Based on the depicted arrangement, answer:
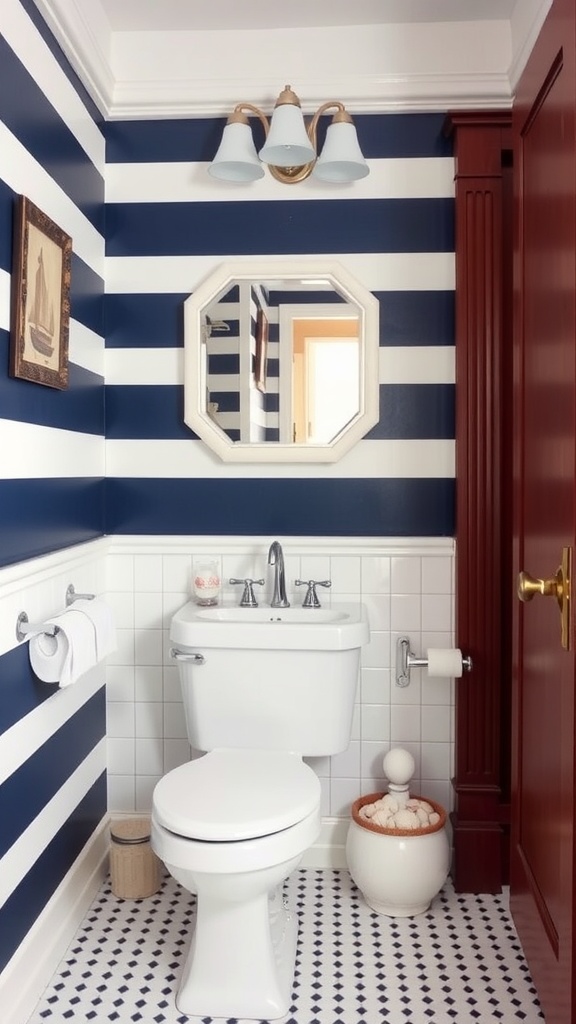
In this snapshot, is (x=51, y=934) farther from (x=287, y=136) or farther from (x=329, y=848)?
(x=287, y=136)

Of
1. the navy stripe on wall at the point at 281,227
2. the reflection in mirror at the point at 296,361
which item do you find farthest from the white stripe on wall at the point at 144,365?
the navy stripe on wall at the point at 281,227

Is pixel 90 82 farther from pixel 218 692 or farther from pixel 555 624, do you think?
pixel 555 624

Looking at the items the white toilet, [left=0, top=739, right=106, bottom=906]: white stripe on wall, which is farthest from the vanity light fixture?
[left=0, top=739, right=106, bottom=906]: white stripe on wall

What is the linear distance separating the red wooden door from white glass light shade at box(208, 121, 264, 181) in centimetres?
71

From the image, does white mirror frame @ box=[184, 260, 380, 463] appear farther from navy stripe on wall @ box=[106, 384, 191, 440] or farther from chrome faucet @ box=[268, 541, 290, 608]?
chrome faucet @ box=[268, 541, 290, 608]

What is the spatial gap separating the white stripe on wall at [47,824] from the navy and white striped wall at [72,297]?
24.0 inches

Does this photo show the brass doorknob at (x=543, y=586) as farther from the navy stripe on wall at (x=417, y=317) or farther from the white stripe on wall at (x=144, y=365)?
the white stripe on wall at (x=144, y=365)

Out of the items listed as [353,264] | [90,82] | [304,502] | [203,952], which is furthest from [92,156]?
[203,952]

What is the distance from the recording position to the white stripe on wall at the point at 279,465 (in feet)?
8.51

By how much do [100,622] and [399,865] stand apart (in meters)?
1.00

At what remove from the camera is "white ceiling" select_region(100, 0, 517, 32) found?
94.0 inches

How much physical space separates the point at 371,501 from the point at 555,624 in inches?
36.8

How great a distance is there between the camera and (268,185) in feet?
8.50

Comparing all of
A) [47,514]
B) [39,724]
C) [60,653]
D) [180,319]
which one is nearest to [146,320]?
[180,319]
